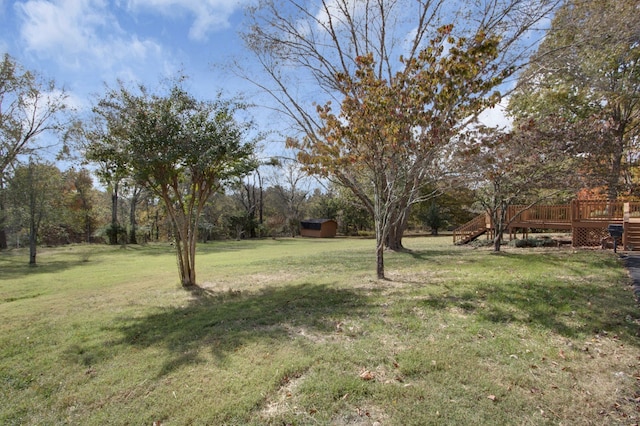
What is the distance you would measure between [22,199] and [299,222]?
27553 mm

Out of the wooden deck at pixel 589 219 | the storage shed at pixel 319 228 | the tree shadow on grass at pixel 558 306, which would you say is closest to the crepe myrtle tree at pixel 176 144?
the tree shadow on grass at pixel 558 306

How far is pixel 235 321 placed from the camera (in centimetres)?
504

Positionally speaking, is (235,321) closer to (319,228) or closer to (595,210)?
(595,210)

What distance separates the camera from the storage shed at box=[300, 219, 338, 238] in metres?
36.2

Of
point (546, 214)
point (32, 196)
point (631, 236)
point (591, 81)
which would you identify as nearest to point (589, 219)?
point (631, 236)

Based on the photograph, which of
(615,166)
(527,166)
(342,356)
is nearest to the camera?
(342,356)

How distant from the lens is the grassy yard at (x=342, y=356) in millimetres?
2688

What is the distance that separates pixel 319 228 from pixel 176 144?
29.9m

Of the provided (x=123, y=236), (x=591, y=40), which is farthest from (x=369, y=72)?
(x=123, y=236)

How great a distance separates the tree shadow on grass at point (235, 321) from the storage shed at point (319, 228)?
29344 millimetres

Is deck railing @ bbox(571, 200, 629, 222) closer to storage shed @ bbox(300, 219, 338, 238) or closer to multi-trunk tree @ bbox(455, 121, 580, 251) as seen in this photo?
multi-trunk tree @ bbox(455, 121, 580, 251)

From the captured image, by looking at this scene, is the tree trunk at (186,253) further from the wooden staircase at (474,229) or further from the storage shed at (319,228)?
the storage shed at (319,228)

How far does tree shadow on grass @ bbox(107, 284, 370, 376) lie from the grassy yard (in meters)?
0.03

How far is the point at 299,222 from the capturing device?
4062cm
